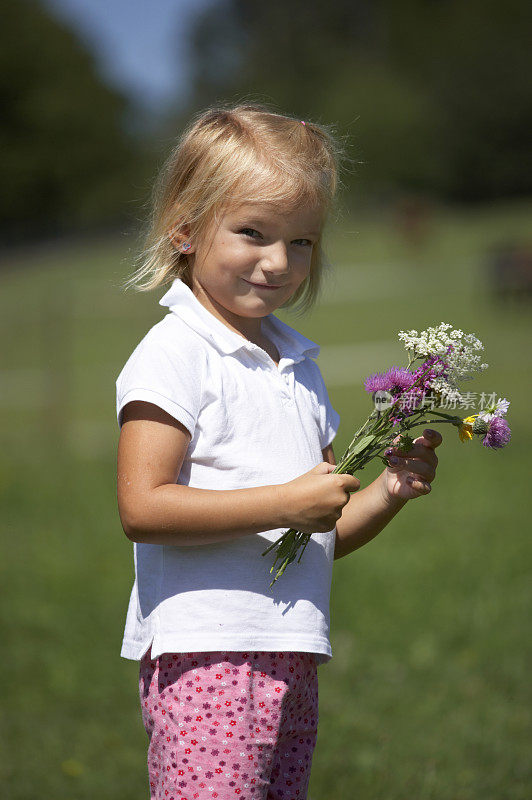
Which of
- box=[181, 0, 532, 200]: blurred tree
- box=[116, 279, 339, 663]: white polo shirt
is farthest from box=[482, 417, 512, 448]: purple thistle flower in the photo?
box=[181, 0, 532, 200]: blurred tree

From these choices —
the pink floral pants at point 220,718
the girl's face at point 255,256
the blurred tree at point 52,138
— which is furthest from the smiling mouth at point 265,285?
the blurred tree at point 52,138

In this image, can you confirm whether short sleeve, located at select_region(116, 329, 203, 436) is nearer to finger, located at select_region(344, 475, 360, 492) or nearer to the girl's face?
the girl's face

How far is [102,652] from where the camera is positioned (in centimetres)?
480

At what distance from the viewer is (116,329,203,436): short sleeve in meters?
1.88

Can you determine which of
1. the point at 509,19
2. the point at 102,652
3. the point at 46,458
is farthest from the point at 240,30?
the point at 102,652

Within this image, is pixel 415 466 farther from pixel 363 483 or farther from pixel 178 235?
pixel 363 483

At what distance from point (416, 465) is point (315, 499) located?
335 millimetres

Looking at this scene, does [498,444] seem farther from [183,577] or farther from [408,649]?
[408,649]

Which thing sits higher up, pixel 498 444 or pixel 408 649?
pixel 498 444

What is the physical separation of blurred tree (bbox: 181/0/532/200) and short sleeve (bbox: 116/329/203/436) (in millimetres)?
43020

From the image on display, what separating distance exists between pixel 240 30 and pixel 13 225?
29297 millimetres

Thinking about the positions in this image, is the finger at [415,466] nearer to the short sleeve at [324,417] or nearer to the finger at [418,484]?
the finger at [418,484]

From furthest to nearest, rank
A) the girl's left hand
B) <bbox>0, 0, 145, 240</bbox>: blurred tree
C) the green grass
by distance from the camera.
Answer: <bbox>0, 0, 145, 240</bbox>: blurred tree → the green grass → the girl's left hand

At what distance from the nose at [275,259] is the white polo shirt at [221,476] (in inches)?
6.6
